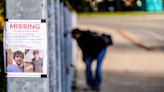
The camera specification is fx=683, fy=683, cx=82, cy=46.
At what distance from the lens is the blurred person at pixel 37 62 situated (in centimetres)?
601

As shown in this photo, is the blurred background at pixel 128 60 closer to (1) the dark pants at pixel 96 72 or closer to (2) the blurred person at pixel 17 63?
(1) the dark pants at pixel 96 72

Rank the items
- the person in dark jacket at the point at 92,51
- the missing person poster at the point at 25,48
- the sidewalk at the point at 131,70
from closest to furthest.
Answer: the missing person poster at the point at 25,48 → the person in dark jacket at the point at 92,51 → the sidewalk at the point at 131,70

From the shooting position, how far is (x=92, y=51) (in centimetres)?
1415

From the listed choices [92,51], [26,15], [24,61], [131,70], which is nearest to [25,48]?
[24,61]

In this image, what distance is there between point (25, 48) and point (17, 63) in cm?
17

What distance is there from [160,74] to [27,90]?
11.9 metres

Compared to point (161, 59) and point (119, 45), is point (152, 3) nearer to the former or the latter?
point (161, 59)

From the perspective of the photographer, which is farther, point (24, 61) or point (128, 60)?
point (128, 60)

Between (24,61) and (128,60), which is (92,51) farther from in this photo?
(24,61)

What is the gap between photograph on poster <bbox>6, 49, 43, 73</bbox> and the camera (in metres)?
6.02

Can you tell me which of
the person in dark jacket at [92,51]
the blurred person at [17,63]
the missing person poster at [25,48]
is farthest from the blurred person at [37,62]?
the person in dark jacket at [92,51]

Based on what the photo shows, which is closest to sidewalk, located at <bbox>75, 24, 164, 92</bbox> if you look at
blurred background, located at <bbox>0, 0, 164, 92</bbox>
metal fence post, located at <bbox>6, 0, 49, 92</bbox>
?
blurred background, located at <bbox>0, 0, 164, 92</bbox>

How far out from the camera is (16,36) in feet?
19.6

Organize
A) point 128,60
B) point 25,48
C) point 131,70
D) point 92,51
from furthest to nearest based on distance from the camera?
1. point 128,60
2. point 131,70
3. point 92,51
4. point 25,48
